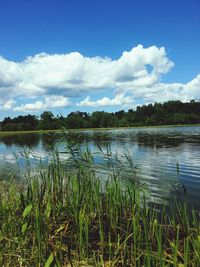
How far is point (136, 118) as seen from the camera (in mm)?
168750

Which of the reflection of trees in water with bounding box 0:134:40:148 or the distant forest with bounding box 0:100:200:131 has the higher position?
the distant forest with bounding box 0:100:200:131

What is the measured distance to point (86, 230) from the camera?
604cm

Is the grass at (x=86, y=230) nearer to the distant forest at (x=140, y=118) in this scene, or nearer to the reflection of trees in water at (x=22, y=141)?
the reflection of trees in water at (x=22, y=141)

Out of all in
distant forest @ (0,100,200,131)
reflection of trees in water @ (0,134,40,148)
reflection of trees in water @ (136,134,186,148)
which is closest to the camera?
reflection of trees in water @ (136,134,186,148)

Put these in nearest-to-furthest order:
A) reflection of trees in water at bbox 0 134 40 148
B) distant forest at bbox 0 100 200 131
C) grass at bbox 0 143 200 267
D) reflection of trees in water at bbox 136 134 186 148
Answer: grass at bbox 0 143 200 267
reflection of trees in water at bbox 136 134 186 148
reflection of trees in water at bbox 0 134 40 148
distant forest at bbox 0 100 200 131

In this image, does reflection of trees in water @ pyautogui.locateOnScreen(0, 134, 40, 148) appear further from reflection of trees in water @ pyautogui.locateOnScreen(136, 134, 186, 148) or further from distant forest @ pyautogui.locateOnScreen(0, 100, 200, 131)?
distant forest @ pyautogui.locateOnScreen(0, 100, 200, 131)

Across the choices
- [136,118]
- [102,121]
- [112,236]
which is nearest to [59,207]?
[112,236]

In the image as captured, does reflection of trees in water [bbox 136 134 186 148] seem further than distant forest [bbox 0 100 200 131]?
No

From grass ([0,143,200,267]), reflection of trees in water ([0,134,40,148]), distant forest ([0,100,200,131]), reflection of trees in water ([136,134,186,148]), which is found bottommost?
reflection of trees in water ([0,134,40,148])

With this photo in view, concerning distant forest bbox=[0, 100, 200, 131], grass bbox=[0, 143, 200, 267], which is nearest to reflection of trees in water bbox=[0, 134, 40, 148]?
grass bbox=[0, 143, 200, 267]

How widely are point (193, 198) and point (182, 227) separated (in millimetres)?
6533

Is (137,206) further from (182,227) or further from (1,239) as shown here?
(1,239)

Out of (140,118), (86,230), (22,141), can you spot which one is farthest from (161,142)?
(140,118)

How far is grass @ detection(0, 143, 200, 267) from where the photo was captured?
219 inches
